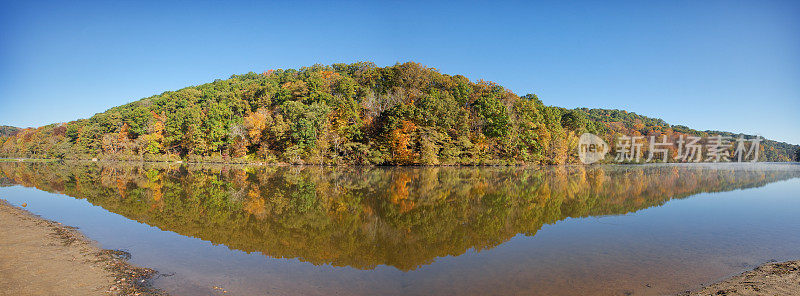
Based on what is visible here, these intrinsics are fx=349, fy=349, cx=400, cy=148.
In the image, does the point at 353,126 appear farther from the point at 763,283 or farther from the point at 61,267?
the point at 763,283

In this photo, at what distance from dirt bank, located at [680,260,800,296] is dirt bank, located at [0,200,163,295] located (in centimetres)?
742

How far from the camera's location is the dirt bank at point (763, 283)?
452 centimetres

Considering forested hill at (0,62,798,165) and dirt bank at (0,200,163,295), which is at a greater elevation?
forested hill at (0,62,798,165)

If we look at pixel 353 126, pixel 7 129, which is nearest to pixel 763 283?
pixel 353 126

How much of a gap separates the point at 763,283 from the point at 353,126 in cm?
3709

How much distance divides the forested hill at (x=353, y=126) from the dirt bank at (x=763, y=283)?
32.4m

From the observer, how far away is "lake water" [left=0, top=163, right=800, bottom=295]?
5.08m

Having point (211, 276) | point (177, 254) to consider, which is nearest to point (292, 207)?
point (177, 254)

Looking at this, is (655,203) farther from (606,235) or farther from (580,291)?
(580,291)

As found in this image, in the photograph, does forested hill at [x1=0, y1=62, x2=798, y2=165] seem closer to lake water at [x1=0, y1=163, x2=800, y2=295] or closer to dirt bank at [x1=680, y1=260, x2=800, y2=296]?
lake water at [x1=0, y1=163, x2=800, y2=295]

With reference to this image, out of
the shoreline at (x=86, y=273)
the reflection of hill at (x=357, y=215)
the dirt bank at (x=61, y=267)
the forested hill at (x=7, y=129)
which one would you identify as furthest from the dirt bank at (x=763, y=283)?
the forested hill at (x=7, y=129)

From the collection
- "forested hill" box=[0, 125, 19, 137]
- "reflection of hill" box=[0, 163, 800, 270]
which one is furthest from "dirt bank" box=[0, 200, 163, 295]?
"forested hill" box=[0, 125, 19, 137]

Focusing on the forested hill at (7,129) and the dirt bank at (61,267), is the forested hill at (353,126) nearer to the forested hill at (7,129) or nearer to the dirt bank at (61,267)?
the dirt bank at (61,267)

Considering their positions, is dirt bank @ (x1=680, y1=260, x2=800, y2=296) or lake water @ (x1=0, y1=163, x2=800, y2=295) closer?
dirt bank @ (x1=680, y1=260, x2=800, y2=296)
